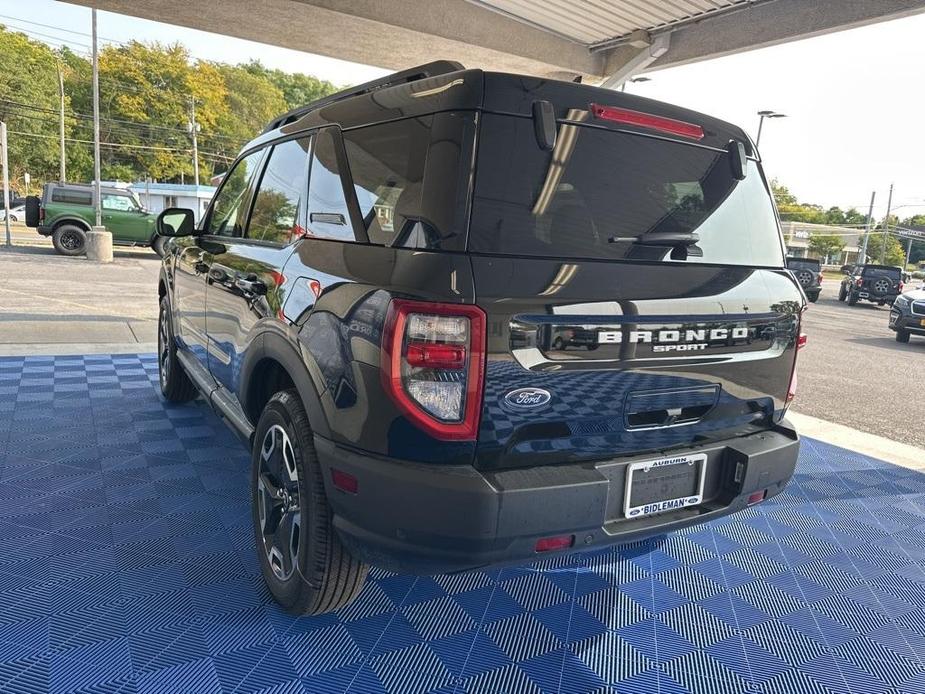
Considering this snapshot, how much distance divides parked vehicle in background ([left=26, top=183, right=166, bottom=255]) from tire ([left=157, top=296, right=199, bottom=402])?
14.9 meters

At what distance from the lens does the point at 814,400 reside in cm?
689

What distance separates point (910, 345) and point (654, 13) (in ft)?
28.1

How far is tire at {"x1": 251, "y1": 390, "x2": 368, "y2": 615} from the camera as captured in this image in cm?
213

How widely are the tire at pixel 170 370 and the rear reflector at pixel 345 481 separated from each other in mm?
2987

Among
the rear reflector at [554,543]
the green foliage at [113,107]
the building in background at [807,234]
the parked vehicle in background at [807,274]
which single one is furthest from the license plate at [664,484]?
the building in background at [807,234]

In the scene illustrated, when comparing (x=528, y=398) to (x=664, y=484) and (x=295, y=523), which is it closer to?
(x=664, y=484)

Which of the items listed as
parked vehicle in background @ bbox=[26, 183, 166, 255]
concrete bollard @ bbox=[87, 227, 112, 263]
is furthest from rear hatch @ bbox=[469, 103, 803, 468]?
parked vehicle in background @ bbox=[26, 183, 166, 255]

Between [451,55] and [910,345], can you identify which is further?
[910,345]

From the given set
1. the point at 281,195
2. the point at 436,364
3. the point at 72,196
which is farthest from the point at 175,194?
the point at 436,364

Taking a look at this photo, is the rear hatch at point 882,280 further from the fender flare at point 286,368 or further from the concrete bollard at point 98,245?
the fender flare at point 286,368

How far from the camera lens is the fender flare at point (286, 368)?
80.5 inches

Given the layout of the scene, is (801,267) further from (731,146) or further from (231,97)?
(231,97)

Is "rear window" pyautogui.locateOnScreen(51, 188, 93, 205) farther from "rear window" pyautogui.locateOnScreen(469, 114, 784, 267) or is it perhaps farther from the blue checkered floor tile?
"rear window" pyautogui.locateOnScreen(469, 114, 784, 267)

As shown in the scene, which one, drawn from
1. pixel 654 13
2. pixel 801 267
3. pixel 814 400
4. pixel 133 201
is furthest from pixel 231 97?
pixel 814 400
